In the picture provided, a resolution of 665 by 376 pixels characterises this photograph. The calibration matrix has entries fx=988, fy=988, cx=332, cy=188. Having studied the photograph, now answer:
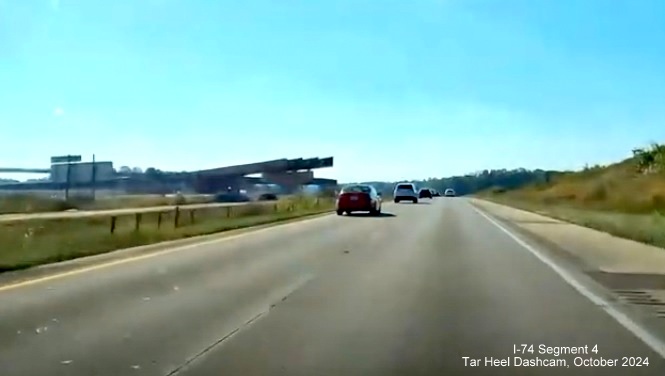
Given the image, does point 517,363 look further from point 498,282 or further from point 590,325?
point 498,282

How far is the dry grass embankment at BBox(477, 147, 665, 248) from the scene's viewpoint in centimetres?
3488

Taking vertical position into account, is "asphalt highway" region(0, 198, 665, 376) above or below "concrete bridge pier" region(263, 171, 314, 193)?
below

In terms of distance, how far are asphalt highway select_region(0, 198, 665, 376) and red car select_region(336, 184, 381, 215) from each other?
98.0 feet

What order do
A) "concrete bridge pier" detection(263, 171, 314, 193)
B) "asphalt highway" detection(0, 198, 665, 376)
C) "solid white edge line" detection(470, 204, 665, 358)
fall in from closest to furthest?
1. "asphalt highway" detection(0, 198, 665, 376)
2. "solid white edge line" detection(470, 204, 665, 358)
3. "concrete bridge pier" detection(263, 171, 314, 193)

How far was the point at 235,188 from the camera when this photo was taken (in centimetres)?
11950

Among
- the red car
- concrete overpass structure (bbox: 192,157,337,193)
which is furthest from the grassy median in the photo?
concrete overpass structure (bbox: 192,157,337,193)

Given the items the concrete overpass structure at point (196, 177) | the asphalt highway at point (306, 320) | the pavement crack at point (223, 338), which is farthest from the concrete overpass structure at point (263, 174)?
the pavement crack at point (223, 338)

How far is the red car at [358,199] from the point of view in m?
51.1

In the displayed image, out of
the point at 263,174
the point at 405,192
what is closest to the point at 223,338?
the point at 405,192

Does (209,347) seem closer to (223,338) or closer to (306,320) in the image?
(223,338)

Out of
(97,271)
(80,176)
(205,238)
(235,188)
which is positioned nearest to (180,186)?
(235,188)

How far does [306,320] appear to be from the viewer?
1192cm

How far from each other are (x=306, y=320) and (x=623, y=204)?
5901 cm

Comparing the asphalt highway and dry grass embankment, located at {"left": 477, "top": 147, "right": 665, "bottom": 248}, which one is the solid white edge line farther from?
dry grass embankment, located at {"left": 477, "top": 147, "right": 665, "bottom": 248}
